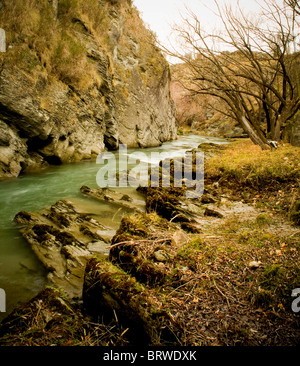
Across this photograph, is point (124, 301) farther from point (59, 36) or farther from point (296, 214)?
point (59, 36)

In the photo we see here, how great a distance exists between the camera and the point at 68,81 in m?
9.90

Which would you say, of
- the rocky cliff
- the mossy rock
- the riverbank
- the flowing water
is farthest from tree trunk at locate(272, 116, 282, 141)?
the riverbank

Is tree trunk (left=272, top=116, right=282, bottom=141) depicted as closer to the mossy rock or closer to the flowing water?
the mossy rock

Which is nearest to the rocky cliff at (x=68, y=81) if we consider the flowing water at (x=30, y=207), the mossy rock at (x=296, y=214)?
the flowing water at (x=30, y=207)

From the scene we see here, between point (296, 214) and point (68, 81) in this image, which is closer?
point (296, 214)

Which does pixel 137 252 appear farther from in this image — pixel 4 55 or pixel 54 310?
pixel 4 55

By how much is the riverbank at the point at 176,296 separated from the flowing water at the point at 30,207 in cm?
72

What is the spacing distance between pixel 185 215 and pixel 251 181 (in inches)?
107

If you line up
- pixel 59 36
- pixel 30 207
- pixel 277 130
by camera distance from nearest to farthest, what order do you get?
pixel 30 207 → pixel 59 36 → pixel 277 130

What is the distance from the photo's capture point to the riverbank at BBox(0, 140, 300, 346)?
1.71m

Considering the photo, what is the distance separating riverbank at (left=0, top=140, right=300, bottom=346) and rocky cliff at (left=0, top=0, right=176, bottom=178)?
20.8 ft

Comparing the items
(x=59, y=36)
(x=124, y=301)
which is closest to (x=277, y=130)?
(x=59, y=36)

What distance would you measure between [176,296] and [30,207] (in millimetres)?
4717
